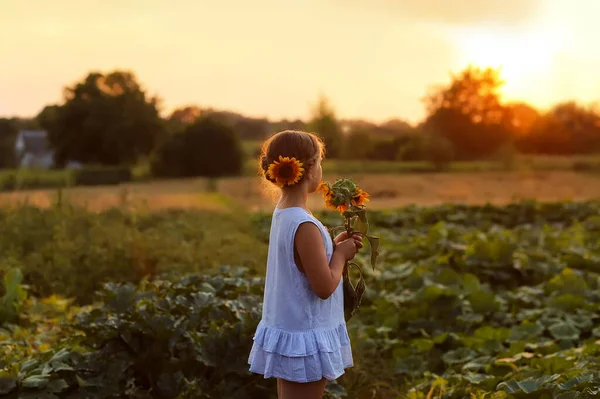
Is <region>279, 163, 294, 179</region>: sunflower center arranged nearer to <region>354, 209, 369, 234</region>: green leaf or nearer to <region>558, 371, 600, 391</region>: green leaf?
<region>354, 209, 369, 234</region>: green leaf

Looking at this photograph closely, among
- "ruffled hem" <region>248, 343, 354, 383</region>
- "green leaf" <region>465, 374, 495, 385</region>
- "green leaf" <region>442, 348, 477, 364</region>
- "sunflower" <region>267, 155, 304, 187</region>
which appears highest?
"sunflower" <region>267, 155, 304, 187</region>

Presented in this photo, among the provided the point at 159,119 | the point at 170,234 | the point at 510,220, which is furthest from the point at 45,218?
the point at 159,119

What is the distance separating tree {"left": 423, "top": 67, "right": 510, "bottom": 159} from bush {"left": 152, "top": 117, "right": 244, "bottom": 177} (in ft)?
24.5

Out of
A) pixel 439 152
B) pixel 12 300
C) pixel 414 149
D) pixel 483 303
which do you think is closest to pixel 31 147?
pixel 414 149

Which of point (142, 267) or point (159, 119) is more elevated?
point (159, 119)

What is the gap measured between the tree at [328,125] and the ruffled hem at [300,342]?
25.2 m

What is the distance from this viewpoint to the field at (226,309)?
366 centimetres

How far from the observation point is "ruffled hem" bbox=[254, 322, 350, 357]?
262cm

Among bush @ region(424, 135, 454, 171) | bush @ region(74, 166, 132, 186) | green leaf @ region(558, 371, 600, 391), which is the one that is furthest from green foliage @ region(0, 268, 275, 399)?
bush @ region(74, 166, 132, 186)

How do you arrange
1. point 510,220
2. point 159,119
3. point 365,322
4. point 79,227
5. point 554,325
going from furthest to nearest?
point 159,119 → point 510,220 → point 79,227 → point 365,322 → point 554,325

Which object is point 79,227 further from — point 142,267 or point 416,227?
point 416,227

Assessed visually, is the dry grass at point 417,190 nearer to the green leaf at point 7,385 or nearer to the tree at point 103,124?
the green leaf at point 7,385

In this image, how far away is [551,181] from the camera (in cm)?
2050

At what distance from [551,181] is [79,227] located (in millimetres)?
16056
